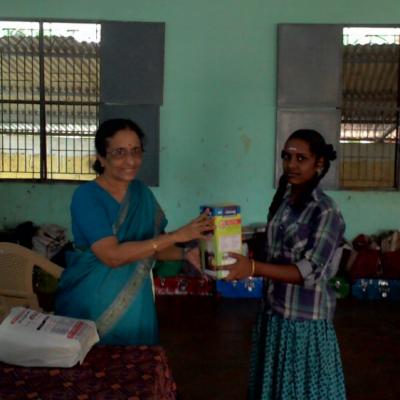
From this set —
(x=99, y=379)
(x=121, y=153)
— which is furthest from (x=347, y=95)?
(x=99, y=379)

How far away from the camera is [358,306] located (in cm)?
462

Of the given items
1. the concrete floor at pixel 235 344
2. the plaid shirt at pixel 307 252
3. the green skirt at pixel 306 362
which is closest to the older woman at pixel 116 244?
the plaid shirt at pixel 307 252

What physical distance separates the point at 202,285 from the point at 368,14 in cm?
278

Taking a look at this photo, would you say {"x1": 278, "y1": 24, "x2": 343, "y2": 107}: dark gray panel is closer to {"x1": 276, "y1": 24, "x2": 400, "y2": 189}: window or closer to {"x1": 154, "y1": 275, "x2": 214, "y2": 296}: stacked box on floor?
{"x1": 276, "y1": 24, "x2": 400, "y2": 189}: window

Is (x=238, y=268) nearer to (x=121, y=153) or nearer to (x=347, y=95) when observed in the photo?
(x=121, y=153)

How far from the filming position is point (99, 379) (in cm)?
141

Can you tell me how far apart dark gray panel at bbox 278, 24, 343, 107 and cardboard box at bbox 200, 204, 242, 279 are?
3369 millimetres

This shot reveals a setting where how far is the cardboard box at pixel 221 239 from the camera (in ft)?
5.70

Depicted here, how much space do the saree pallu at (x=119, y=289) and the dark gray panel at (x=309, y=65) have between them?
329 centimetres

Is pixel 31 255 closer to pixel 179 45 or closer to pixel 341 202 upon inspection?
pixel 179 45

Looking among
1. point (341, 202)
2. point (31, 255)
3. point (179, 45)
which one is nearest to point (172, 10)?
point (179, 45)

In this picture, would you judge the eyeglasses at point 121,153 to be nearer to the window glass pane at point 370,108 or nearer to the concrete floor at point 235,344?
the concrete floor at point 235,344

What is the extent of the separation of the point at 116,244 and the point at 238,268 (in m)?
0.39

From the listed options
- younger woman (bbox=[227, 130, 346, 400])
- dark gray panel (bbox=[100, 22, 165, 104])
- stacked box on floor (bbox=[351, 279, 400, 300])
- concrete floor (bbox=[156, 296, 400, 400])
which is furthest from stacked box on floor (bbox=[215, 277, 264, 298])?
younger woman (bbox=[227, 130, 346, 400])
